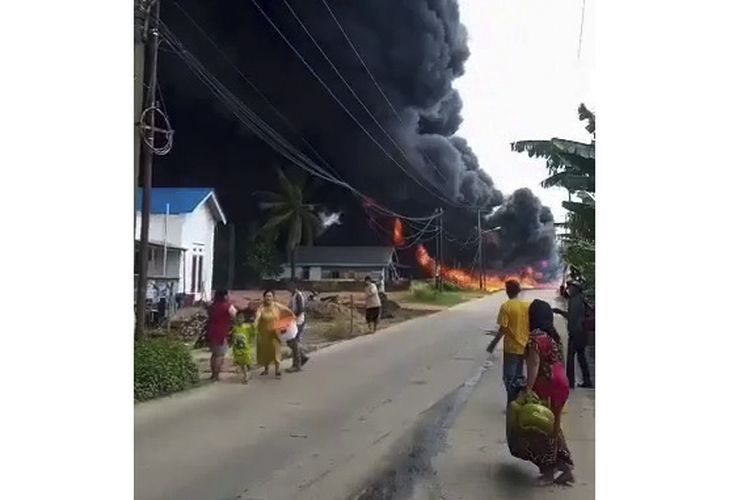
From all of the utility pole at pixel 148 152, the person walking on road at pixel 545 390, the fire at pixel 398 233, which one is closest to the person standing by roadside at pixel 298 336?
the fire at pixel 398 233

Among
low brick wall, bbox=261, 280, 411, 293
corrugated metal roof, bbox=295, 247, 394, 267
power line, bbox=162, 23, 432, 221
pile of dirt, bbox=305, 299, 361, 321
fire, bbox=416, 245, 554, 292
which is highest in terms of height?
power line, bbox=162, 23, 432, 221

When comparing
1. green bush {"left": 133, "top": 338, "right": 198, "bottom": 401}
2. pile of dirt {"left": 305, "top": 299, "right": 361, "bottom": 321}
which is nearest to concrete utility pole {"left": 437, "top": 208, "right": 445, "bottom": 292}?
pile of dirt {"left": 305, "top": 299, "right": 361, "bottom": 321}

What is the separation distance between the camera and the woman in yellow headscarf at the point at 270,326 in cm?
195

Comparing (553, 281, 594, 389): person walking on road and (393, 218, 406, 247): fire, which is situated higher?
(393, 218, 406, 247): fire

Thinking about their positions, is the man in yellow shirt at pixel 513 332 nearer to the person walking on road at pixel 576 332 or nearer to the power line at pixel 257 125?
the person walking on road at pixel 576 332

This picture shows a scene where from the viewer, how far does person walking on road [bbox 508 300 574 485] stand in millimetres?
1758

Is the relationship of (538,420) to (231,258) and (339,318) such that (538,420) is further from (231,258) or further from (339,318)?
(231,258)

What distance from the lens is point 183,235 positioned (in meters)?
2.03

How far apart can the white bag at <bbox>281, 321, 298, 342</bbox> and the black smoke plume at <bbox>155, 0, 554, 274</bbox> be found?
23 centimetres

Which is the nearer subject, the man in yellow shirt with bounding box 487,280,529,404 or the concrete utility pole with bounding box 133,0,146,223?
the man in yellow shirt with bounding box 487,280,529,404

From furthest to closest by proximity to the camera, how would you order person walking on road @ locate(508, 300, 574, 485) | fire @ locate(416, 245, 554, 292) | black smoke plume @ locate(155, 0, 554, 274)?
1. black smoke plume @ locate(155, 0, 554, 274)
2. fire @ locate(416, 245, 554, 292)
3. person walking on road @ locate(508, 300, 574, 485)

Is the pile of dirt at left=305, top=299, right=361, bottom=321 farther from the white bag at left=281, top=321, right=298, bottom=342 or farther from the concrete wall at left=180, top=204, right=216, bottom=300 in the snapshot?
the concrete wall at left=180, top=204, right=216, bottom=300
